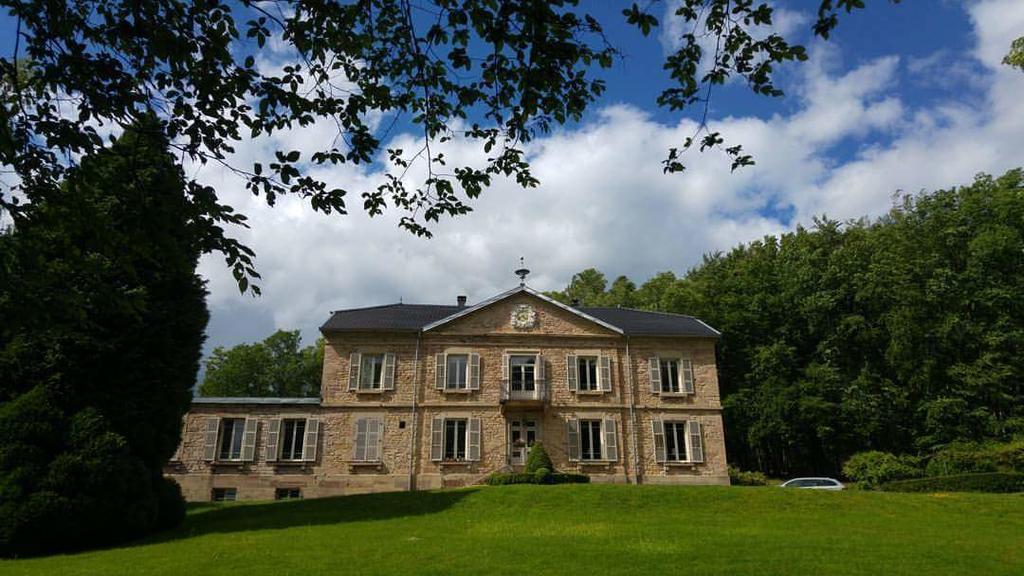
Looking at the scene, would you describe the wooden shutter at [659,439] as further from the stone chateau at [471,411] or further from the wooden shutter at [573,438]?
the wooden shutter at [573,438]

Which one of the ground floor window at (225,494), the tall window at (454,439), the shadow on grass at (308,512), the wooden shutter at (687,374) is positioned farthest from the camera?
the wooden shutter at (687,374)

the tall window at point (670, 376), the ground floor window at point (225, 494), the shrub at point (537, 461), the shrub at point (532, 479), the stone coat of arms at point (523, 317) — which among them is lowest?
the ground floor window at point (225, 494)

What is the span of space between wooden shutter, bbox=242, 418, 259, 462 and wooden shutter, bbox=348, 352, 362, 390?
3.90 m

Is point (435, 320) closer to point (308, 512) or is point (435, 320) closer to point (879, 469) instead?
point (308, 512)

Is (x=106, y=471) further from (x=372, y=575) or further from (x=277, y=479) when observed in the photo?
(x=277, y=479)

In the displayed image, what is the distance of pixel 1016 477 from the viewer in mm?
20953

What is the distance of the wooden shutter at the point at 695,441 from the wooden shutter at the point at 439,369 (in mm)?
10498

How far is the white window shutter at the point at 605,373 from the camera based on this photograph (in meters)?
27.0

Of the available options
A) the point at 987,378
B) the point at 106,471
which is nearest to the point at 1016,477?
the point at 987,378

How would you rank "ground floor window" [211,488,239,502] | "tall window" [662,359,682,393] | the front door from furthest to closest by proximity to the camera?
"tall window" [662,359,682,393]
the front door
"ground floor window" [211,488,239,502]

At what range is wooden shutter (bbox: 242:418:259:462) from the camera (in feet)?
81.8

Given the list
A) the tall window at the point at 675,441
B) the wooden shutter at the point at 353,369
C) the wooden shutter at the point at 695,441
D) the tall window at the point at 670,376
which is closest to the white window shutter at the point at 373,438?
the wooden shutter at the point at 353,369

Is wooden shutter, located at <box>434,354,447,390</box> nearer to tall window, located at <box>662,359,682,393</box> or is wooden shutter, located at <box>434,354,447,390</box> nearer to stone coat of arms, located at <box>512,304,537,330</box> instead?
stone coat of arms, located at <box>512,304,537,330</box>

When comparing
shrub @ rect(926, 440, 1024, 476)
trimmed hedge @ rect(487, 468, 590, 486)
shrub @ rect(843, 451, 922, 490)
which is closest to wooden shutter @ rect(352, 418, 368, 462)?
trimmed hedge @ rect(487, 468, 590, 486)
